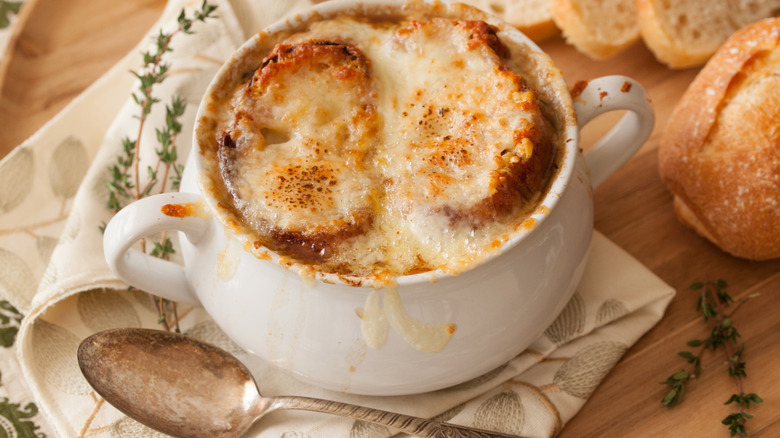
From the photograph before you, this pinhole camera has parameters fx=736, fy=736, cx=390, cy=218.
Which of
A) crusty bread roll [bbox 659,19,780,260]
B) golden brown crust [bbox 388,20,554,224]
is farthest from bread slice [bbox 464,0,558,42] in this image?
golden brown crust [bbox 388,20,554,224]

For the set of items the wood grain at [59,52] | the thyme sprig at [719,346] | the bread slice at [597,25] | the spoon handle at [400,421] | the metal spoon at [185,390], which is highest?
the wood grain at [59,52]

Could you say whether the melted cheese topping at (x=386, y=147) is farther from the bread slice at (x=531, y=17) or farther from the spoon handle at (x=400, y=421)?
the bread slice at (x=531, y=17)

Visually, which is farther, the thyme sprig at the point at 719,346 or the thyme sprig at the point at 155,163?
the thyme sprig at the point at 155,163

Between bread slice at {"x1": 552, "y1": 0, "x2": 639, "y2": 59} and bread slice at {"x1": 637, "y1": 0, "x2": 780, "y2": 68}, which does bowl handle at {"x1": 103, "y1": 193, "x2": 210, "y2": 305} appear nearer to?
bread slice at {"x1": 552, "y1": 0, "x2": 639, "y2": 59}

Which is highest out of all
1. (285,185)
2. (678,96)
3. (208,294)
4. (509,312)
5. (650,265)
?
(285,185)

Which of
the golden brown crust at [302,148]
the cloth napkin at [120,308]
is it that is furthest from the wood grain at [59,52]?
the golden brown crust at [302,148]

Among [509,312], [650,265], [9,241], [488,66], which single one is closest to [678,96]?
[650,265]

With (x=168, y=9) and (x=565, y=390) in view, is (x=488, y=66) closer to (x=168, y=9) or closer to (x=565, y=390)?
(x=565, y=390)
